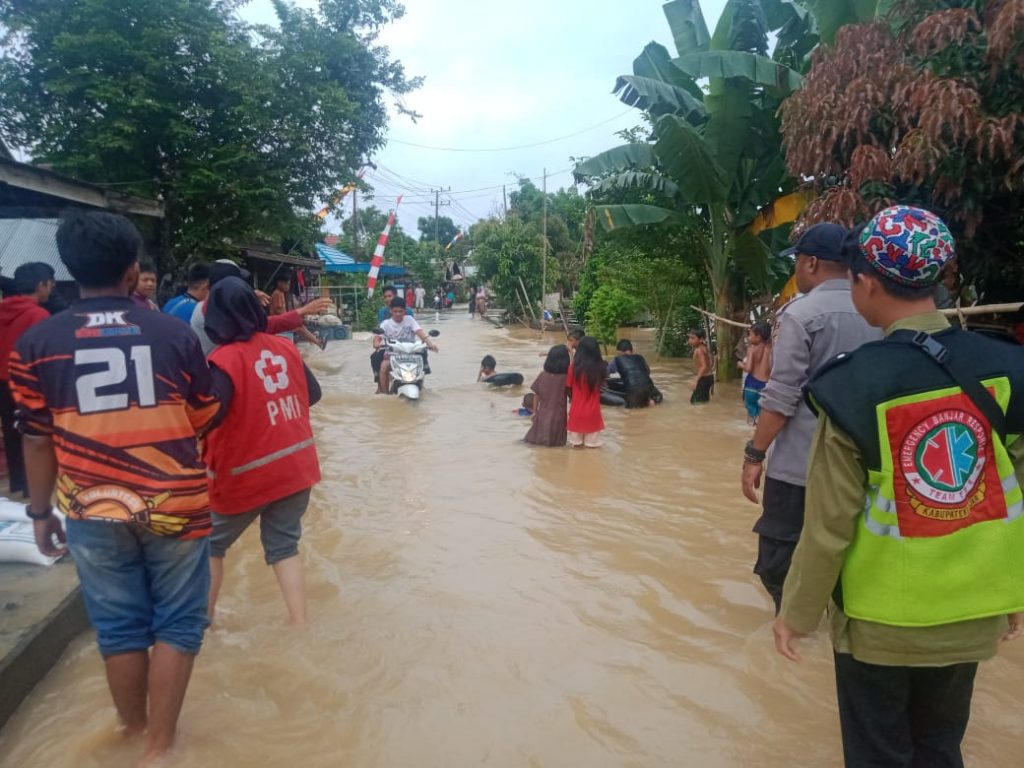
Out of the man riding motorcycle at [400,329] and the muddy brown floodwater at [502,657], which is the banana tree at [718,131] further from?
the muddy brown floodwater at [502,657]

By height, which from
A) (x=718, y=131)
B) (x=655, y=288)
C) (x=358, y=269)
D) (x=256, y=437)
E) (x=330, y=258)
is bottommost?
(x=256, y=437)

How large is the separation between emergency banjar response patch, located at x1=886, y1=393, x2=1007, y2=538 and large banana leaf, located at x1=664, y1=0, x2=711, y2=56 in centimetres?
1176

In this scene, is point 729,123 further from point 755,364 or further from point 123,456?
point 123,456

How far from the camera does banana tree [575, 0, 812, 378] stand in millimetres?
10305

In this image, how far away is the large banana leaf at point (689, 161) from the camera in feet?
33.7

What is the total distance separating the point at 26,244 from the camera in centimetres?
915

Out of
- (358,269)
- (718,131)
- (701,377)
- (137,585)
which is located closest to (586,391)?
(701,377)

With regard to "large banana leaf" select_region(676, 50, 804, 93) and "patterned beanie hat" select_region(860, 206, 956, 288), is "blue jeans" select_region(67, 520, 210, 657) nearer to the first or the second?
"patterned beanie hat" select_region(860, 206, 956, 288)

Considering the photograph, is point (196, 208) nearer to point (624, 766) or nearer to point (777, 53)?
point (777, 53)

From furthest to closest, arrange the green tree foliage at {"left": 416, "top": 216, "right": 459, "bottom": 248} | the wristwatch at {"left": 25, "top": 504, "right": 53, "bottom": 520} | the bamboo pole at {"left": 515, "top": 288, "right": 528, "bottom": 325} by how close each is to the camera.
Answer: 1. the green tree foliage at {"left": 416, "top": 216, "right": 459, "bottom": 248}
2. the bamboo pole at {"left": 515, "top": 288, "right": 528, "bottom": 325}
3. the wristwatch at {"left": 25, "top": 504, "right": 53, "bottom": 520}

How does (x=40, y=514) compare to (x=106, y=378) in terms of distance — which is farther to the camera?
(x=40, y=514)

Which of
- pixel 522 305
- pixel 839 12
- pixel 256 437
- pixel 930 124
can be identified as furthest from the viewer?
pixel 522 305

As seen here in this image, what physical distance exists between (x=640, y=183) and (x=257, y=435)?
10.9 meters

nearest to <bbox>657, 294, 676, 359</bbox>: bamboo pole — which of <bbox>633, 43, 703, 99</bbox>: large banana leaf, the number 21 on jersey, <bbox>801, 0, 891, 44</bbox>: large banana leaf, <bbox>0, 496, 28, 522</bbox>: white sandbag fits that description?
<bbox>633, 43, 703, 99</bbox>: large banana leaf
